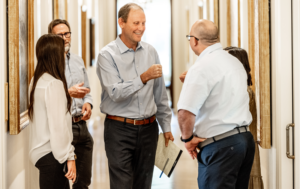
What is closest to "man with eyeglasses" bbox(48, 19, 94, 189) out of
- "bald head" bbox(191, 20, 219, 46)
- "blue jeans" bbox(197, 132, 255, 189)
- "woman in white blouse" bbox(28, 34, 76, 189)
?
"woman in white blouse" bbox(28, 34, 76, 189)

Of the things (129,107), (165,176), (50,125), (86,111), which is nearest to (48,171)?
(50,125)

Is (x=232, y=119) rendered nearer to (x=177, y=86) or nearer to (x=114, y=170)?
(x=114, y=170)

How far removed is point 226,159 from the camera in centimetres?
232

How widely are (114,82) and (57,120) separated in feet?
2.47

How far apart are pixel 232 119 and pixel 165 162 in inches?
36.7

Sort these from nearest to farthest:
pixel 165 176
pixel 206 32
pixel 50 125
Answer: pixel 50 125 < pixel 206 32 < pixel 165 176

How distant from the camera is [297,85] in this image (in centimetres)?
271

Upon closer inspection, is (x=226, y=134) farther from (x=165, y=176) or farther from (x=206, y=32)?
(x=165, y=176)

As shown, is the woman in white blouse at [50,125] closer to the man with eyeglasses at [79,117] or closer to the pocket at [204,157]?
the pocket at [204,157]

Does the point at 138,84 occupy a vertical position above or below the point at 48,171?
above

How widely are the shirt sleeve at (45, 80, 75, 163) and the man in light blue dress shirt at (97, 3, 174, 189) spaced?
61 centimetres

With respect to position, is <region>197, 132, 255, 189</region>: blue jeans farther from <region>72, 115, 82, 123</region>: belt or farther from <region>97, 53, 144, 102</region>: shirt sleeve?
<region>72, 115, 82, 123</region>: belt

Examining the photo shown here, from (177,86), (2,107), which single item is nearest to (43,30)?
(2,107)

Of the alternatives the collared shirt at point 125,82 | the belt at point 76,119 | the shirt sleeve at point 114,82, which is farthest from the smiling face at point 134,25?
the belt at point 76,119
